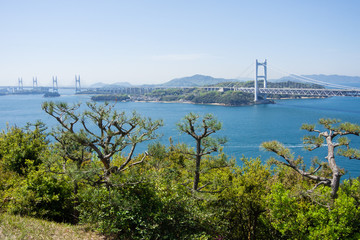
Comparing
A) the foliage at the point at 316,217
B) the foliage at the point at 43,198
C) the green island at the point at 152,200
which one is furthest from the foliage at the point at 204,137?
the foliage at the point at 43,198

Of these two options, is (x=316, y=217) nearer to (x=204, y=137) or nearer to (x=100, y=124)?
(x=204, y=137)

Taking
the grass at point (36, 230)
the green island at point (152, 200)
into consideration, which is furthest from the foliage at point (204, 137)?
the grass at point (36, 230)

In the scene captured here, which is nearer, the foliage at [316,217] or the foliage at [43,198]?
the foliage at [316,217]

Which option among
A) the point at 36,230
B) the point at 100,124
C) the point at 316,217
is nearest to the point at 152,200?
the point at 100,124

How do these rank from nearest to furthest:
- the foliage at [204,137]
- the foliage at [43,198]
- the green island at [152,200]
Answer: the green island at [152,200]
the foliage at [43,198]
the foliage at [204,137]

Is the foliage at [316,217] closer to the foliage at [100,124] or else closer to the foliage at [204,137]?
the foliage at [204,137]

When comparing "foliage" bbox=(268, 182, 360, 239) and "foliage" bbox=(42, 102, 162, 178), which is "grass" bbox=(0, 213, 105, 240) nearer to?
"foliage" bbox=(42, 102, 162, 178)

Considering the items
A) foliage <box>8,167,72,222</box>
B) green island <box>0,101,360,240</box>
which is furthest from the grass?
foliage <box>8,167,72,222</box>

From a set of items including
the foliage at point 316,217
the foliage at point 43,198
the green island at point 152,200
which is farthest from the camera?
the foliage at point 43,198

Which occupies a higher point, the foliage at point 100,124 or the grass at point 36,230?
the foliage at point 100,124
